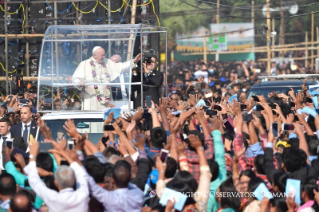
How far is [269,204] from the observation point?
5535mm

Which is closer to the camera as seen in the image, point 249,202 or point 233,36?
point 249,202

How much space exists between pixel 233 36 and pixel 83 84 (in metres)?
45.3

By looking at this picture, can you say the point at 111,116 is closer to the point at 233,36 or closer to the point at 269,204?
the point at 269,204

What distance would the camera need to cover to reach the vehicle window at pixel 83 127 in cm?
916

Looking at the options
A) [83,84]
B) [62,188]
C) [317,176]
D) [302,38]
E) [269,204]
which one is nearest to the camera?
[62,188]

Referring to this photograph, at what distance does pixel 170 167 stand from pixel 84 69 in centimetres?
539

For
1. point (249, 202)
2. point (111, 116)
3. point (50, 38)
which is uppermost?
point (50, 38)

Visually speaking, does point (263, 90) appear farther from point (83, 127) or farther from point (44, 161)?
point (44, 161)

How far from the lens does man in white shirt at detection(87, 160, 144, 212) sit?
5355mm

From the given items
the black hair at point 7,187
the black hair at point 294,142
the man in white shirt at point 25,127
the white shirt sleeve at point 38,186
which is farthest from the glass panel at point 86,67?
the white shirt sleeve at point 38,186

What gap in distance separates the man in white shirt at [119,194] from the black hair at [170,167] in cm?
51

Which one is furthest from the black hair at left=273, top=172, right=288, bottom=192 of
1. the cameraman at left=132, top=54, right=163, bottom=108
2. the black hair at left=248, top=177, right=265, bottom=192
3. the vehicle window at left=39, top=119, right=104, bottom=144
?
the cameraman at left=132, top=54, right=163, bottom=108

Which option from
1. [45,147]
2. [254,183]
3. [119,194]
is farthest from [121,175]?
[254,183]

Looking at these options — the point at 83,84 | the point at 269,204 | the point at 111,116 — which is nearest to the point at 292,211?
the point at 269,204
